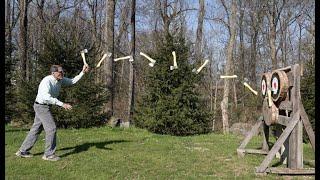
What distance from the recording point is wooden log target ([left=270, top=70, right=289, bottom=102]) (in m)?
8.55

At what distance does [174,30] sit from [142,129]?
4.06 m

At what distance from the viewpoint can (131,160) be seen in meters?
8.77

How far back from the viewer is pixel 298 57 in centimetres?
4397

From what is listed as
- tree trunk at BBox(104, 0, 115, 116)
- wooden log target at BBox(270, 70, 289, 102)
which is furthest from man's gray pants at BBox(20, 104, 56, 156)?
tree trunk at BBox(104, 0, 115, 116)

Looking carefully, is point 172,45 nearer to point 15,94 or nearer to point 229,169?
point 15,94

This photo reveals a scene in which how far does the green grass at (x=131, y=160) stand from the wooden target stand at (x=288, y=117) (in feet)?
0.92

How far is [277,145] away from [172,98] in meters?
7.18

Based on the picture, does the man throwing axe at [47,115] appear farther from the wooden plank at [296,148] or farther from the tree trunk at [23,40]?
the tree trunk at [23,40]

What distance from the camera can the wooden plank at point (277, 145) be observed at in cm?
799

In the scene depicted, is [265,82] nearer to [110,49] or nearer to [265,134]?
[265,134]

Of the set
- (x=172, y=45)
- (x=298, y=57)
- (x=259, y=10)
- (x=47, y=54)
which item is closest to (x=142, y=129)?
(x=172, y=45)

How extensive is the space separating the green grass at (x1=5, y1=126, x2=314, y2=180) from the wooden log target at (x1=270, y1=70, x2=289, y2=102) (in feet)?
5.19

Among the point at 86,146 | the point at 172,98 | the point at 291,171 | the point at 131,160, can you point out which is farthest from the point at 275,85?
the point at 172,98

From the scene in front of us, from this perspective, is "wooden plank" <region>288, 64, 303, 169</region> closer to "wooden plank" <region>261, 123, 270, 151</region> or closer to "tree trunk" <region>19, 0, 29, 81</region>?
"wooden plank" <region>261, 123, 270, 151</region>
